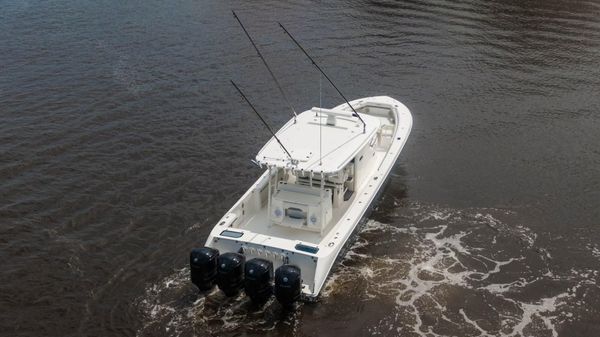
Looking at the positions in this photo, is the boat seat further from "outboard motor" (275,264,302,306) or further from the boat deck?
"outboard motor" (275,264,302,306)

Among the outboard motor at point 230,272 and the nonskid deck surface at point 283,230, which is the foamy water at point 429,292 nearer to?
the outboard motor at point 230,272

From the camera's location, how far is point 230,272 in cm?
1495

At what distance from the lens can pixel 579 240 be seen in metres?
18.2

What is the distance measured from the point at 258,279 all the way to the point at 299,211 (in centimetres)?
266

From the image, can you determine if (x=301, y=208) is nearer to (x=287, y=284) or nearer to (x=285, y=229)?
(x=285, y=229)

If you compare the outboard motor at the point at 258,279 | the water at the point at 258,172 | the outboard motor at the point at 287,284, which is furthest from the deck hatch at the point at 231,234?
the outboard motor at the point at 287,284

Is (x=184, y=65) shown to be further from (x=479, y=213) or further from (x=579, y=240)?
(x=579, y=240)

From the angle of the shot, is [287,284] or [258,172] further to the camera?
[258,172]

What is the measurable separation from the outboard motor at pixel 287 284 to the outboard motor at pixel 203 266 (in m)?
1.69

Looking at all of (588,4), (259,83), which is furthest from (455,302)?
(588,4)

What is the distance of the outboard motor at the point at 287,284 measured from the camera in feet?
47.4

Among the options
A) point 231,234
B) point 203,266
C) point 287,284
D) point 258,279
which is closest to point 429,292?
point 287,284

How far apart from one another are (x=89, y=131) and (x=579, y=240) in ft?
56.2

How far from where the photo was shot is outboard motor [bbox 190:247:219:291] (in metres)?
15.1
